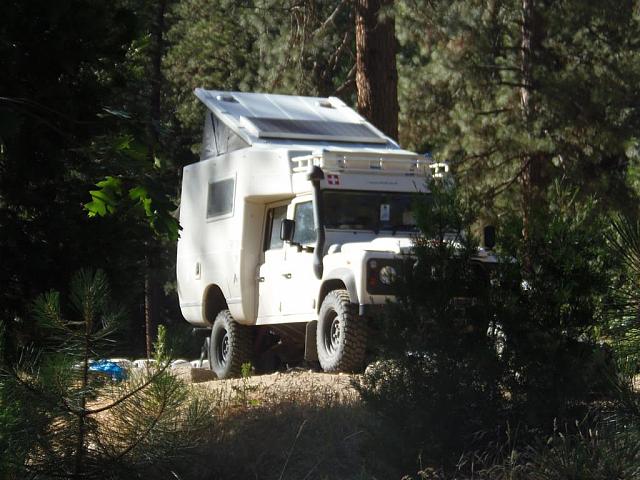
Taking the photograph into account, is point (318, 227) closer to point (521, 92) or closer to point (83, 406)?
point (83, 406)

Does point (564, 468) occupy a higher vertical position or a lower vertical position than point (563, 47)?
lower

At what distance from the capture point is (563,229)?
21.0 ft

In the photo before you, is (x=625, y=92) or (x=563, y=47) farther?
(x=563, y=47)

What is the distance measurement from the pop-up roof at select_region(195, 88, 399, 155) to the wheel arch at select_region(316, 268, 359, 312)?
2252 mm

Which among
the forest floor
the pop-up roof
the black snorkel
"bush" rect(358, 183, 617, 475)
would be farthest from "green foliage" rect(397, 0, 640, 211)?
"bush" rect(358, 183, 617, 475)

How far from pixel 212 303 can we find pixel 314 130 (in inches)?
108

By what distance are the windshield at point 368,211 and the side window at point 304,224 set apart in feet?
0.61

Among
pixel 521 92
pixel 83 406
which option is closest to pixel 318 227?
pixel 83 406

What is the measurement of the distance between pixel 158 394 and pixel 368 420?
2.06 meters

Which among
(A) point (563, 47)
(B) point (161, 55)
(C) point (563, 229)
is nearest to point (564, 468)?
(C) point (563, 229)

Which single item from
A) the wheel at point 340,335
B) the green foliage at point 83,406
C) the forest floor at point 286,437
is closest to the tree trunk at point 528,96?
the wheel at point 340,335

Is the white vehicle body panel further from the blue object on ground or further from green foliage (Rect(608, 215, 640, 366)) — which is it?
green foliage (Rect(608, 215, 640, 366))

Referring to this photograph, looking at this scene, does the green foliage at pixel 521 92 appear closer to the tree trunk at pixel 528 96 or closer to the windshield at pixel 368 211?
the tree trunk at pixel 528 96

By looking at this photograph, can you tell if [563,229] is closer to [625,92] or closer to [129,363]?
[129,363]
